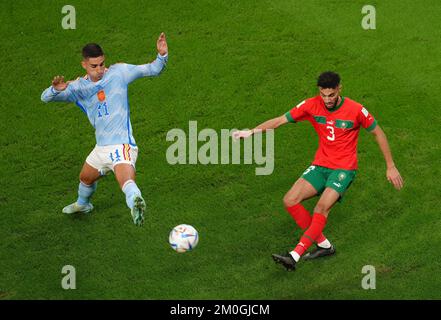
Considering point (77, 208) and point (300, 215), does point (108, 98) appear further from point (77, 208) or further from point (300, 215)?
point (300, 215)

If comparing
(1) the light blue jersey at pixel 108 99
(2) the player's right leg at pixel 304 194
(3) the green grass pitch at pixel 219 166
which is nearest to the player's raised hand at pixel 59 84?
(1) the light blue jersey at pixel 108 99

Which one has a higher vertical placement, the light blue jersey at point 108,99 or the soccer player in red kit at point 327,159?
the light blue jersey at point 108,99

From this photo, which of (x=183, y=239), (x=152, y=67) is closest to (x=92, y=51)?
(x=152, y=67)

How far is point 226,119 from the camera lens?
1268cm

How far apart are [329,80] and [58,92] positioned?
2877mm

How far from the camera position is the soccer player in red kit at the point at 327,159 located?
10078 mm

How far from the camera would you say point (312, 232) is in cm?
1013

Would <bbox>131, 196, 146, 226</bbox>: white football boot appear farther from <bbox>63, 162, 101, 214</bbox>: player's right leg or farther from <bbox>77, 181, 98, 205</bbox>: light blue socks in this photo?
<bbox>77, 181, 98, 205</bbox>: light blue socks

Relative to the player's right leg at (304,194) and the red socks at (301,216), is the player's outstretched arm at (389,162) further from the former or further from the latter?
the red socks at (301,216)

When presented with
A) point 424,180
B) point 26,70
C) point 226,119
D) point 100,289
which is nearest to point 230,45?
point 226,119

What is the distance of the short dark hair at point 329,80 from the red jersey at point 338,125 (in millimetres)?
370

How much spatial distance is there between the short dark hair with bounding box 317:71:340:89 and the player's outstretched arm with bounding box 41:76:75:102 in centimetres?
270

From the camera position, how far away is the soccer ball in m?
9.82
